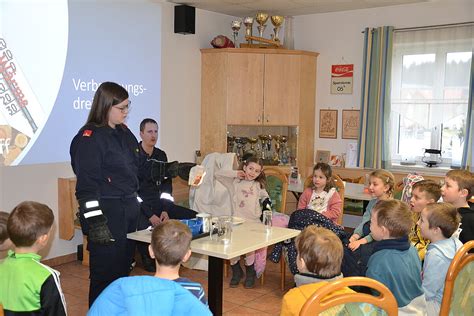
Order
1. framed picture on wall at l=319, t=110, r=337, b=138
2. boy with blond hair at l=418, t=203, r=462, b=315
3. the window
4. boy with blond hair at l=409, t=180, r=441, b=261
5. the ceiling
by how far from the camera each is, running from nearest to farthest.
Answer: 1. boy with blond hair at l=418, t=203, r=462, b=315
2. boy with blond hair at l=409, t=180, r=441, b=261
3. the window
4. the ceiling
5. framed picture on wall at l=319, t=110, r=337, b=138

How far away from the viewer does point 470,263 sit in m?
2.19

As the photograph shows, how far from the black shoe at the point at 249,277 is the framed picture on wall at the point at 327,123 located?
8.25ft

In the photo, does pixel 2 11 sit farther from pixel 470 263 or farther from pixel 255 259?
pixel 470 263

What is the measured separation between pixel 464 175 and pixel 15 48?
3.33 m

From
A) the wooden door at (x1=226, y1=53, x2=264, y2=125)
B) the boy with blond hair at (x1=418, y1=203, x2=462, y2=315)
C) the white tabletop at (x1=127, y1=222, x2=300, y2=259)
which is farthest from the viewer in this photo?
the wooden door at (x1=226, y1=53, x2=264, y2=125)

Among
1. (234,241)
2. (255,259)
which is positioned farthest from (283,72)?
(234,241)

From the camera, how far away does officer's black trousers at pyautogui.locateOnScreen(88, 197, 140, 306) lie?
9.21 feet

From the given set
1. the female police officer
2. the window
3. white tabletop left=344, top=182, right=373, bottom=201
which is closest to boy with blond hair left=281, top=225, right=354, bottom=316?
the female police officer

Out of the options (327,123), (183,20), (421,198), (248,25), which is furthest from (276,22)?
(421,198)

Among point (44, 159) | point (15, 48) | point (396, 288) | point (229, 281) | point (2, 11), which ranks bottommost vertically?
point (229, 281)

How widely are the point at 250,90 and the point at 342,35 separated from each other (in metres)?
1.25

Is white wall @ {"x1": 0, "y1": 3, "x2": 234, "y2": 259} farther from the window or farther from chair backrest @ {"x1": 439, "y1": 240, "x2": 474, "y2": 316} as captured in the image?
chair backrest @ {"x1": 439, "y1": 240, "x2": 474, "y2": 316}

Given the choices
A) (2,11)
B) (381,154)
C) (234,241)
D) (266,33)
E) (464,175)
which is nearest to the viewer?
(234,241)

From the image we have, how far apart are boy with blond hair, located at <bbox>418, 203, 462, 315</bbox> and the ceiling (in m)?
3.60
